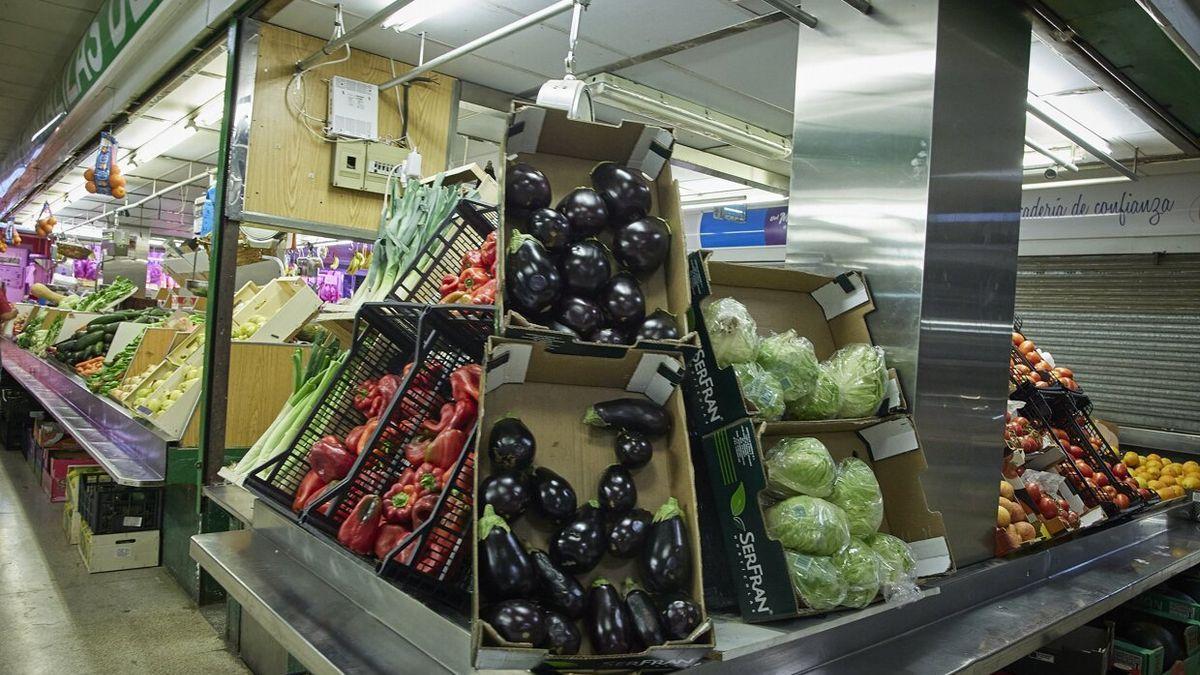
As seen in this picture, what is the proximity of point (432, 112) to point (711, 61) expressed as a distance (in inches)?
78.3

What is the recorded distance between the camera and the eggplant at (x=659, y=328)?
1.73m

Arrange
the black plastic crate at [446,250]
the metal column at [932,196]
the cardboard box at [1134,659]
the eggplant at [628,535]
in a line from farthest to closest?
the cardboard box at [1134,659] < the black plastic crate at [446,250] < the metal column at [932,196] < the eggplant at [628,535]

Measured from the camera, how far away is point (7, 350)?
10.1 m

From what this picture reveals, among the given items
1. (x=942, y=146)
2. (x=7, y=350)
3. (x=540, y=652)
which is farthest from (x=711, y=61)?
(x=7, y=350)

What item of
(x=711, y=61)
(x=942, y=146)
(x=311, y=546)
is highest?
(x=711, y=61)

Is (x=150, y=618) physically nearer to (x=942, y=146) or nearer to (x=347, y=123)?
(x=347, y=123)

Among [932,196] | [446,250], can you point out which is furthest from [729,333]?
[446,250]

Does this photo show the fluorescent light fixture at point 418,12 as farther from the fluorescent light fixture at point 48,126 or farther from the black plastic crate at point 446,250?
the fluorescent light fixture at point 48,126

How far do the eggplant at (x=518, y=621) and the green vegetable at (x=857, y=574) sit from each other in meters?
0.85

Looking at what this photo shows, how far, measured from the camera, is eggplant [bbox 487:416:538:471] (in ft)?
5.32

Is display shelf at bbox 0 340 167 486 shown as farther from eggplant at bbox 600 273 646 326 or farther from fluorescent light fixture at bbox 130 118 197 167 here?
eggplant at bbox 600 273 646 326

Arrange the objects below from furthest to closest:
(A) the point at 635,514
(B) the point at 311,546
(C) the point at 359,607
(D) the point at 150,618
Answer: (D) the point at 150,618, (B) the point at 311,546, (C) the point at 359,607, (A) the point at 635,514

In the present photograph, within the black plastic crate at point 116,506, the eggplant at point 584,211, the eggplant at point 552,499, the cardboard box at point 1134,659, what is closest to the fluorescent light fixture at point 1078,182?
the cardboard box at point 1134,659

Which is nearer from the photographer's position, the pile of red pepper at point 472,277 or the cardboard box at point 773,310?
the cardboard box at point 773,310
